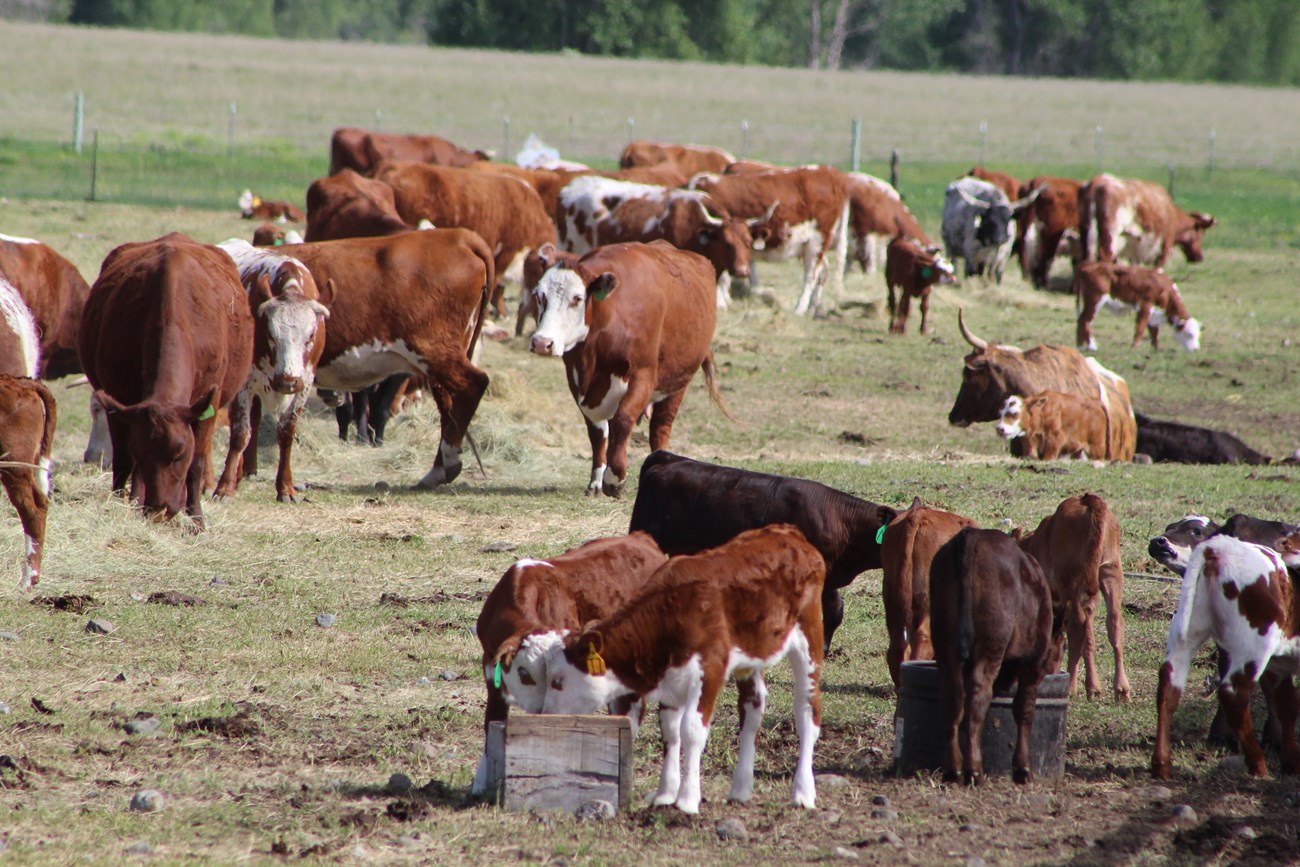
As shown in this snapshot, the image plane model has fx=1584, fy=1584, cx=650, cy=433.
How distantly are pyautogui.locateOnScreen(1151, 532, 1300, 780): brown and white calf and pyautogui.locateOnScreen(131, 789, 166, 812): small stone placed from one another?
3656mm

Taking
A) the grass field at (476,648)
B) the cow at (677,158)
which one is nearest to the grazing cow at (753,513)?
the grass field at (476,648)

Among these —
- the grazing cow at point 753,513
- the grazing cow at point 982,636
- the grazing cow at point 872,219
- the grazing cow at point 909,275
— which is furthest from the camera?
the grazing cow at point 872,219

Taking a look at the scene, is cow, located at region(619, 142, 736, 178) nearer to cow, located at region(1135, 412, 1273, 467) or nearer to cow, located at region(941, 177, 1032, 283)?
cow, located at region(941, 177, 1032, 283)

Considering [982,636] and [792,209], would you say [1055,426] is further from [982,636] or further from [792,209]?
[792,209]

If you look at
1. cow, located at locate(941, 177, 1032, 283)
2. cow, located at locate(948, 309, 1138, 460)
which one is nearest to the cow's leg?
cow, located at locate(948, 309, 1138, 460)

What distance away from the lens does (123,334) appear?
10234 mm

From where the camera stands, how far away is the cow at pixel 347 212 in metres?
15.8

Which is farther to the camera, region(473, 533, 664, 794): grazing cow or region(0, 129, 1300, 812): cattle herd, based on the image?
region(0, 129, 1300, 812): cattle herd

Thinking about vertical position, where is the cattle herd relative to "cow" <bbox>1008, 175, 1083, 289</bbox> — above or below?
below

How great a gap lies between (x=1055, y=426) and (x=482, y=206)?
836 cm

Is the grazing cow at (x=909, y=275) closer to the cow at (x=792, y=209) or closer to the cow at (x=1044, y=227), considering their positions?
the cow at (x=792, y=209)

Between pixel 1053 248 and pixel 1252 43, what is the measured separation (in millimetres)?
72483

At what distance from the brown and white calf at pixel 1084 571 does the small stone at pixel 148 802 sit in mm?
3824

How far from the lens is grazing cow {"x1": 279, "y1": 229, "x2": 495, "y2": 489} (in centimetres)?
1177
